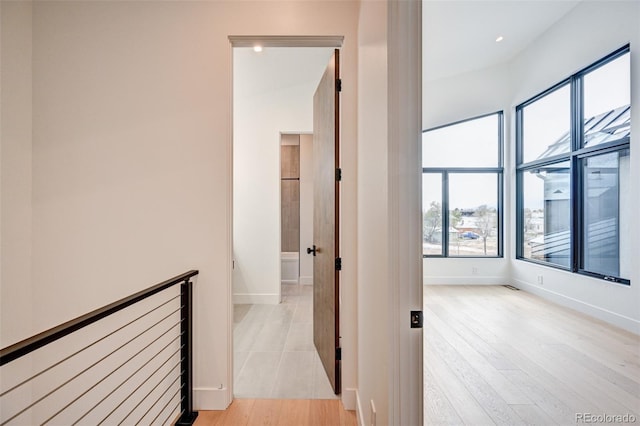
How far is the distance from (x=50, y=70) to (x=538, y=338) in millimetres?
4779

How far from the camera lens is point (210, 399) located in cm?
187

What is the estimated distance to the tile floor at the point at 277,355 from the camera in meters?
2.07

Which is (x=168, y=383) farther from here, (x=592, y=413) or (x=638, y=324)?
(x=638, y=324)

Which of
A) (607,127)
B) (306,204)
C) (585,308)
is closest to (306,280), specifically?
(306,204)

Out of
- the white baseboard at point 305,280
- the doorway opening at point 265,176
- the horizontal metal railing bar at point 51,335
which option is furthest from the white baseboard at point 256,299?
the horizontal metal railing bar at point 51,335

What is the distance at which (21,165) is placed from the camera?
1.83 m

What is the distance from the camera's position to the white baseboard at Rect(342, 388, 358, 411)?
1.87 m

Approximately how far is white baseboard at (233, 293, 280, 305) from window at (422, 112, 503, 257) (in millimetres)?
2936

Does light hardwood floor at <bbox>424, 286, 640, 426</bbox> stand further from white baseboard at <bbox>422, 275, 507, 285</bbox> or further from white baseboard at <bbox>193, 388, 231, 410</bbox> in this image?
white baseboard at <bbox>193, 388, 231, 410</bbox>

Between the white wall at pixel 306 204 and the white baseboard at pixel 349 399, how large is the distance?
10.5 feet

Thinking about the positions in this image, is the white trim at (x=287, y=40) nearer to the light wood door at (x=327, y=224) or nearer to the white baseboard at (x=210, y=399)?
the light wood door at (x=327, y=224)

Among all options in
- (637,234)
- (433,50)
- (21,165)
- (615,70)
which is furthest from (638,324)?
(21,165)

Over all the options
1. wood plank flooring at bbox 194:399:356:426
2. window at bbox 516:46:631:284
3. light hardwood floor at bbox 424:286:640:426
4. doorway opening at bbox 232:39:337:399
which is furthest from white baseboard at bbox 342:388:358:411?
window at bbox 516:46:631:284

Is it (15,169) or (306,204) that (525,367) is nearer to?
→ (306,204)
